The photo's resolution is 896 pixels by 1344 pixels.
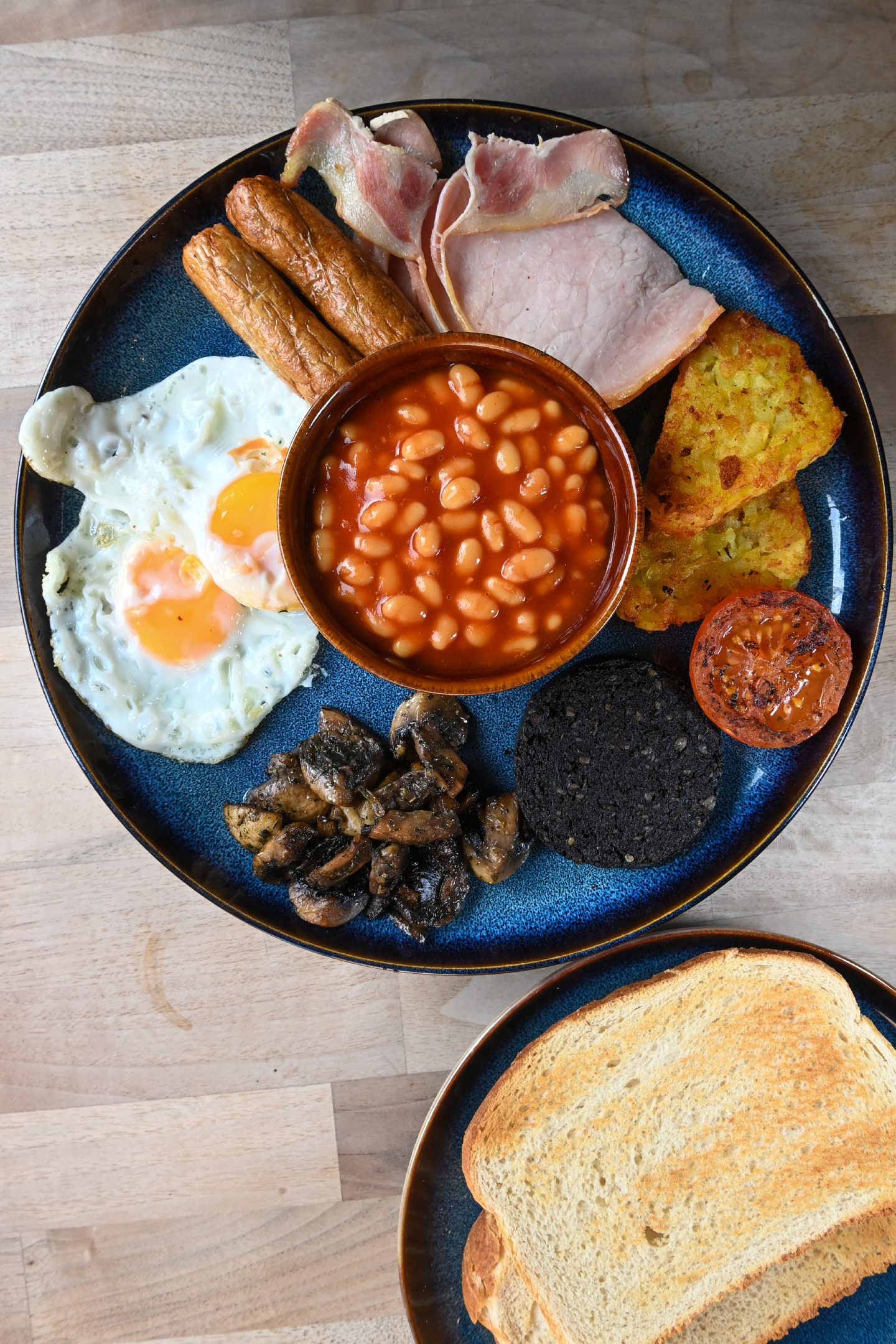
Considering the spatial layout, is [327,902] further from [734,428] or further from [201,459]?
[734,428]

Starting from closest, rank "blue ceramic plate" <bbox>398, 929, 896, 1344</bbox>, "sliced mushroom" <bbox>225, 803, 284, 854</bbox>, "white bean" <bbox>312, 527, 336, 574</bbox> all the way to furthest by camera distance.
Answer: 1. "white bean" <bbox>312, 527, 336, 574</bbox>
2. "sliced mushroom" <bbox>225, 803, 284, 854</bbox>
3. "blue ceramic plate" <bbox>398, 929, 896, 1344</bbox>

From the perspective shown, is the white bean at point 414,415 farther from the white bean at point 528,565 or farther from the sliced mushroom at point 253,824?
the sliced mushroom at point 253,824

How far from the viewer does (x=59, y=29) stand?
2.82 meters

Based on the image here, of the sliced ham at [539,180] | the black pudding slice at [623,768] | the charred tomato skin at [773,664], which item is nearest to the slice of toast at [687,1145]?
the black pudding slice at [623,768]

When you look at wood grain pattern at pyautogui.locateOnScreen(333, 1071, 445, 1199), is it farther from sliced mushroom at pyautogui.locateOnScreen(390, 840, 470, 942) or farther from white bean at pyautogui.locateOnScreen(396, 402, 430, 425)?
white bean at pyautogui.locateOnScreen(396, 402, 430, 425)

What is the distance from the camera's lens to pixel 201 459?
276cm

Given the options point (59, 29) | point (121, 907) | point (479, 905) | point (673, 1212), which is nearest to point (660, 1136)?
point (673, 1212)

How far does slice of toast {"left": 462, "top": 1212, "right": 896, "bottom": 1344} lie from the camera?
285cm

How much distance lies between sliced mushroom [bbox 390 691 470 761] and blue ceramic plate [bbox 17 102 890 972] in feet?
0.27

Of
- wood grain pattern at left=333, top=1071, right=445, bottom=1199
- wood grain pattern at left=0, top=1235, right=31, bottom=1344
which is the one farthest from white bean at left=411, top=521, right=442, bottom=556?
wood grain pattern at left=0, top=1235, right=31, bottom=1344

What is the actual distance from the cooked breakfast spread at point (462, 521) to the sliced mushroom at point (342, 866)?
0.70m

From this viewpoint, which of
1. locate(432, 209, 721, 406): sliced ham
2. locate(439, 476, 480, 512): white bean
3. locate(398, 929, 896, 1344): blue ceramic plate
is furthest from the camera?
locate(398, 929, 896, 1344): blue ceramic plate

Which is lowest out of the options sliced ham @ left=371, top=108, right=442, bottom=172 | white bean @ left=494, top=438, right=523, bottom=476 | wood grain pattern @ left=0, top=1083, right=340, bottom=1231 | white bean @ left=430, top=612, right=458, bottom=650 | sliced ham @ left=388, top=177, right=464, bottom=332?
wood grain pattern @ left=0, top=1083, right=340, bottom=1231

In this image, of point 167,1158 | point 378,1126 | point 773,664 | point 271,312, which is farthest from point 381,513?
point 167,1158
